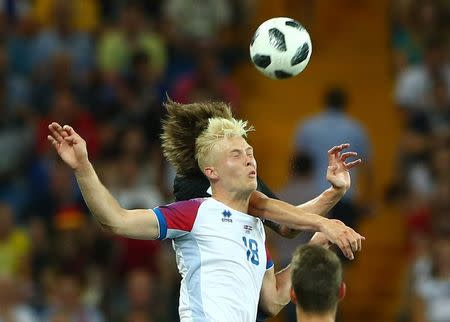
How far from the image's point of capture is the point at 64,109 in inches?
559

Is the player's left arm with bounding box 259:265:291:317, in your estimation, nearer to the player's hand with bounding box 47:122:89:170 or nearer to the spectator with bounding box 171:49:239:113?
the player's hand with bounding box 47:122:89:170

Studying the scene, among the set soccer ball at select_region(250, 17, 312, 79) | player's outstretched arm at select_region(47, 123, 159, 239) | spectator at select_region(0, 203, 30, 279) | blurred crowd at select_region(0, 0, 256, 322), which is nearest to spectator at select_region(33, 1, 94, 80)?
blurred crowd at select_region(0, 0, 256, 322)

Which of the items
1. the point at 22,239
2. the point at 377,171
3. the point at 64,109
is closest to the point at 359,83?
the point at 377,171

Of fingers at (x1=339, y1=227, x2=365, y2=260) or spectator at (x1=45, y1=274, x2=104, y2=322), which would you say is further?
spectator at (x1=45, y1=274, x2=104, y2=322)

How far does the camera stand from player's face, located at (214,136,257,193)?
7676 mm

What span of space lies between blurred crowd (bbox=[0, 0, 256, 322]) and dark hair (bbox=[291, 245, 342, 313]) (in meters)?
5.46

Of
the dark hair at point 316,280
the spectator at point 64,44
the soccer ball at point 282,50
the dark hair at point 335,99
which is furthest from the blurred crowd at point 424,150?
the dark hair at point 316,280

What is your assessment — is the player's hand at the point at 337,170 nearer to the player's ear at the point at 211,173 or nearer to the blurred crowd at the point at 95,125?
the player's ear at the point at 211,173

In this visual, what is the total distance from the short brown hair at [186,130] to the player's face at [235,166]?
0.76 ft

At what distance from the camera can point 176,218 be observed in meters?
7.56

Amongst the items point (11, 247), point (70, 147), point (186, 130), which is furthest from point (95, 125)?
point (70, 147)

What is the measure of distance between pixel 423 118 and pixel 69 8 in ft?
13.5

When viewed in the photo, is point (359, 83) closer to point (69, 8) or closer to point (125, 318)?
point (69, 8)

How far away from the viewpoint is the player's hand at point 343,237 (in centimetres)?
727
